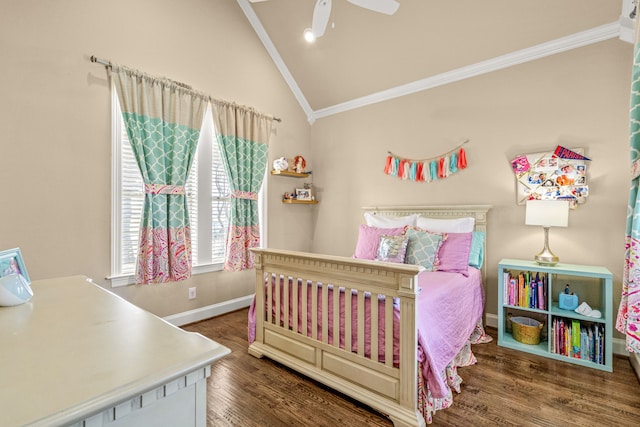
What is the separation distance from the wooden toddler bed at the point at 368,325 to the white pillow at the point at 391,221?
0.79m

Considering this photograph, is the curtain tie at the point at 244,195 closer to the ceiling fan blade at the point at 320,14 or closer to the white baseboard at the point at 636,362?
the ceiling fan blade at the point at 320,14

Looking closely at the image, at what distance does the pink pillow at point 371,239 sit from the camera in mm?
3018

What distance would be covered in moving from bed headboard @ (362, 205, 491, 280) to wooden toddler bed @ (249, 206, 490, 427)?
0.68 m

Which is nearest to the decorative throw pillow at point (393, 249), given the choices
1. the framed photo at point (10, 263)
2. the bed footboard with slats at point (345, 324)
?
the bed footboard with slats at point (345, 324)

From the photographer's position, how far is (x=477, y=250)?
295cm

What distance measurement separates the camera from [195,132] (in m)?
3.11

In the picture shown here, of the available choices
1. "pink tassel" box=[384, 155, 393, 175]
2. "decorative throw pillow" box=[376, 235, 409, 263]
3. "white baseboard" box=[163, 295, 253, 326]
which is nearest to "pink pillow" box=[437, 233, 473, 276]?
"decorative throw pillow" box=[376, 235, 409, 263]

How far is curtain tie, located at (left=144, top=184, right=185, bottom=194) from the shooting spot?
2.76m

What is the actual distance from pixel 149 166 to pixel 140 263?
2.88 ft

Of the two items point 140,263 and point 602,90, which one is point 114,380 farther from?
point 602,90

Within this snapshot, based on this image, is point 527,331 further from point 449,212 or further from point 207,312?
point 207,312

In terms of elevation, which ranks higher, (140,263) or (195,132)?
(195,132)

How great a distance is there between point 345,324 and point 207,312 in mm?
2021

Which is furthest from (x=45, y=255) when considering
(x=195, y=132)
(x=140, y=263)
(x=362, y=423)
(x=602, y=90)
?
(x=602, y=90)
